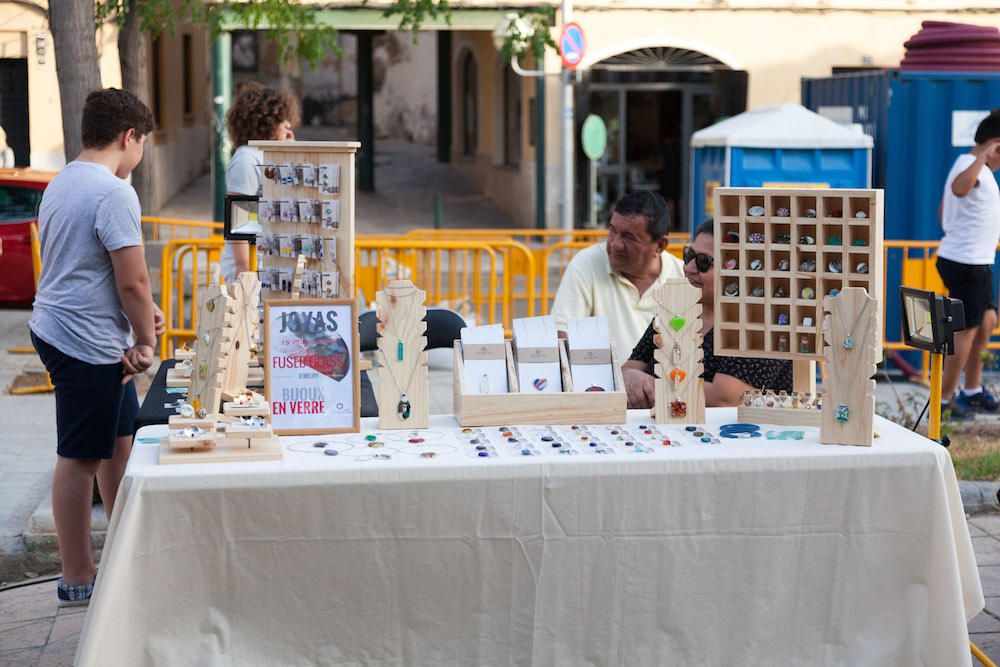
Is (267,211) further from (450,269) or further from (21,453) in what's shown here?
(450,269)

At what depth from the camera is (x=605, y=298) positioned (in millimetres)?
5176

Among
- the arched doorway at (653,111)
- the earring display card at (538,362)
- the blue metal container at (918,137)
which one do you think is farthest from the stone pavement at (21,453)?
the arched doorway at (653,111)

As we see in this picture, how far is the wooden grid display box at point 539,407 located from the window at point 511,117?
1738cm

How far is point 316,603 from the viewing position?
139 inches

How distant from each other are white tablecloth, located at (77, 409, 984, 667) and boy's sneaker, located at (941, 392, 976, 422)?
453 centimetres

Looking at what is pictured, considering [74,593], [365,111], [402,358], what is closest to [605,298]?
[402,358]

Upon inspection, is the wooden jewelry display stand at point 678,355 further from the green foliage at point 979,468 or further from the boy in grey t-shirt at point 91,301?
the green foliage at point 979,468

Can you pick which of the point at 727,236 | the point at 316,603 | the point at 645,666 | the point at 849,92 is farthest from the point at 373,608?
the point at 849,92

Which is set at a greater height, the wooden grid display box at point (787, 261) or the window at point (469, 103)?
the window at point (469, 103)

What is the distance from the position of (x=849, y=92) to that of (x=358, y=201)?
13.0 meters

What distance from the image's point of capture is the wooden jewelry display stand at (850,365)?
12.2ft

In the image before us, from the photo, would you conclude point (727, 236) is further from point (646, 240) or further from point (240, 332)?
point (240, 332)

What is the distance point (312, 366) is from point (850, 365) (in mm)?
1517

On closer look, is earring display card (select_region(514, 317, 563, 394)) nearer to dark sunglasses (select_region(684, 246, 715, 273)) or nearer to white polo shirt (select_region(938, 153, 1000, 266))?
dark sunglasses (select_region(684, 246, 715, 273))
